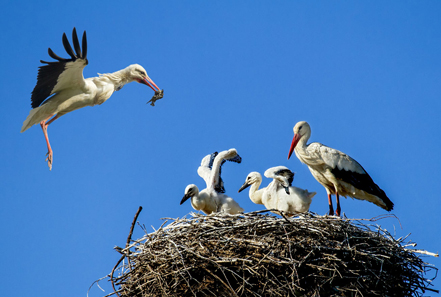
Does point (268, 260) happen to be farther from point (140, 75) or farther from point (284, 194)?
point (140, 75)

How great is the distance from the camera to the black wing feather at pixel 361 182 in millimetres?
7613

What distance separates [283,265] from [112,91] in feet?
14.9

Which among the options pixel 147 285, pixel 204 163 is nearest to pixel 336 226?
pixel 147 285

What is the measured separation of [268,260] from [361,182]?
3.16 m

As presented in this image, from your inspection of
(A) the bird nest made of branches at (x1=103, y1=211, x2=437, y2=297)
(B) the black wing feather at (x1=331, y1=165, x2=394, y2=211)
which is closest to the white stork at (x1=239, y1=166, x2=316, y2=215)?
(B) the black wing feather at (x1=331, y1=165, x2=394, y2=211)

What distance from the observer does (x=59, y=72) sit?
7.39 meters

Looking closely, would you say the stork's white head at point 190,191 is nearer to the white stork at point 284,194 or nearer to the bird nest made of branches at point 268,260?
the white stork at point 284,194

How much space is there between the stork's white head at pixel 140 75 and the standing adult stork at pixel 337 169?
2.32 metres

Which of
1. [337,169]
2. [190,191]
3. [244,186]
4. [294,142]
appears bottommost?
[337,169]

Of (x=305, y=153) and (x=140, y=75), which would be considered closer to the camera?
(x=305, y=153)

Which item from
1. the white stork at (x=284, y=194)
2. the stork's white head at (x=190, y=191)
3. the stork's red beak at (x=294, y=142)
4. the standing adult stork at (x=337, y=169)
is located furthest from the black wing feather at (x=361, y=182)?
the stork's white head at (x=190, y=191)

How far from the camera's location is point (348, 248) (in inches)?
196

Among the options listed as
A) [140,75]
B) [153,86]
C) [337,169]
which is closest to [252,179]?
[337,169]

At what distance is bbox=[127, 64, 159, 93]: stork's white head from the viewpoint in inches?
349
